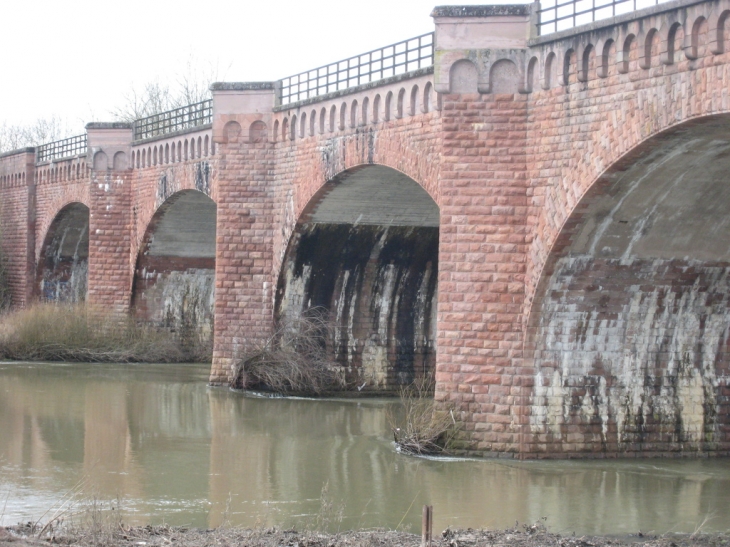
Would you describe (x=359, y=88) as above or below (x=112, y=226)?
above

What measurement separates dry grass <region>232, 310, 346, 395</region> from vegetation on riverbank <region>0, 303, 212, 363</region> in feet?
28.0

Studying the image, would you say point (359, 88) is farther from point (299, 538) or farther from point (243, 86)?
point (299, 538)

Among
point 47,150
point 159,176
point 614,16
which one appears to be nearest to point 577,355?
point 614,16

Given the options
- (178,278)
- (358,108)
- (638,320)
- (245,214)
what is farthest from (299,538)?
(178,278)

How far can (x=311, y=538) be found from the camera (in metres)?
12.1

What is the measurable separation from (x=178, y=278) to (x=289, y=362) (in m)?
10.4

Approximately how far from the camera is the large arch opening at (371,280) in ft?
86.0

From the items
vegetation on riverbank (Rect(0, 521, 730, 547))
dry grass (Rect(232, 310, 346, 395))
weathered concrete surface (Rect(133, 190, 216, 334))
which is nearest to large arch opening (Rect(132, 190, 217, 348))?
weathered concrete surface (Rect(133, 190, 216, 334))

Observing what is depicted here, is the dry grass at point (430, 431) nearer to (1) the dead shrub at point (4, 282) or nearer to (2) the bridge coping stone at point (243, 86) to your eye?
(2) the bridge coping stone at point (243, 86)

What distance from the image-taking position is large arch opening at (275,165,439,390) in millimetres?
26203

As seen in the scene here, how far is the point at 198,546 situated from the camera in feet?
37.8

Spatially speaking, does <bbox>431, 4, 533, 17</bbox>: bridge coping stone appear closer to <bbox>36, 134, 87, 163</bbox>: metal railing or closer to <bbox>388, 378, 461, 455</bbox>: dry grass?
<bbox>388, 378, 461, 455</bbox>: dry grass

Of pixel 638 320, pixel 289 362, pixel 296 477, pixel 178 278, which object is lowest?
pixel 296 477

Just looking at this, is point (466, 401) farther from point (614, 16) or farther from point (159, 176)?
point (159, 176)
